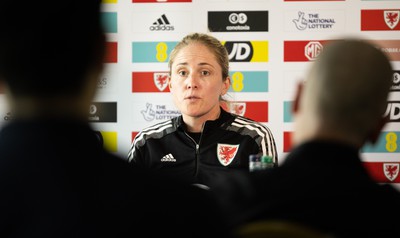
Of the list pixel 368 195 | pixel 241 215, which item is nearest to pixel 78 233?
pixel 241 215

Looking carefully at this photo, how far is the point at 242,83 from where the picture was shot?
14.8 feet

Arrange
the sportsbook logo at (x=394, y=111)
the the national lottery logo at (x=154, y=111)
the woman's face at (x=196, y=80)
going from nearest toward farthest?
the woman's face at (x=196, y=80), the sportsbook logo at (x=394, y=111), the the national lottery logo at (x=154, y=111)

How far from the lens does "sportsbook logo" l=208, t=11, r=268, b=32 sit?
4.53 meters

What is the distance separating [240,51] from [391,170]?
1487 millimetres

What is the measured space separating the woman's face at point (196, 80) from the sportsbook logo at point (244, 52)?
1553 millimetres

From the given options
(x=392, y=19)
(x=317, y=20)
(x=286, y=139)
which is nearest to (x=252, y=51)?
(x=317, y=20)

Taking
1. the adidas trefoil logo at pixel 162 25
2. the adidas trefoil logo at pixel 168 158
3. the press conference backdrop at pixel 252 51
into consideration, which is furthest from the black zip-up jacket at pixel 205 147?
the adidas trefoil logo at pixel 162 25

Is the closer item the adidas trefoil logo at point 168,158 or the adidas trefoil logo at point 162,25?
the adidas trefoil logo at point 168,158

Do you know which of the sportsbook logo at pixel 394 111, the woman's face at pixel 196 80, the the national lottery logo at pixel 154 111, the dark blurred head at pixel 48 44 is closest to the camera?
the dark blurred head at pixel 48 44

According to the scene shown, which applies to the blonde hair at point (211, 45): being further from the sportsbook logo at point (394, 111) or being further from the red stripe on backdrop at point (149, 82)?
the sportsbook logo at point (394, 111)

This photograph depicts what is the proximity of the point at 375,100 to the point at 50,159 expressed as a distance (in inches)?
25.3

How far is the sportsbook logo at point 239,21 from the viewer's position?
4.53 m

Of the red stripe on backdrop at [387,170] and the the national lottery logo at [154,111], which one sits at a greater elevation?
the the national lottery logo at [154,111]

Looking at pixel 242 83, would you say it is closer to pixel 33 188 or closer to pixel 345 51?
pixel 345 51
